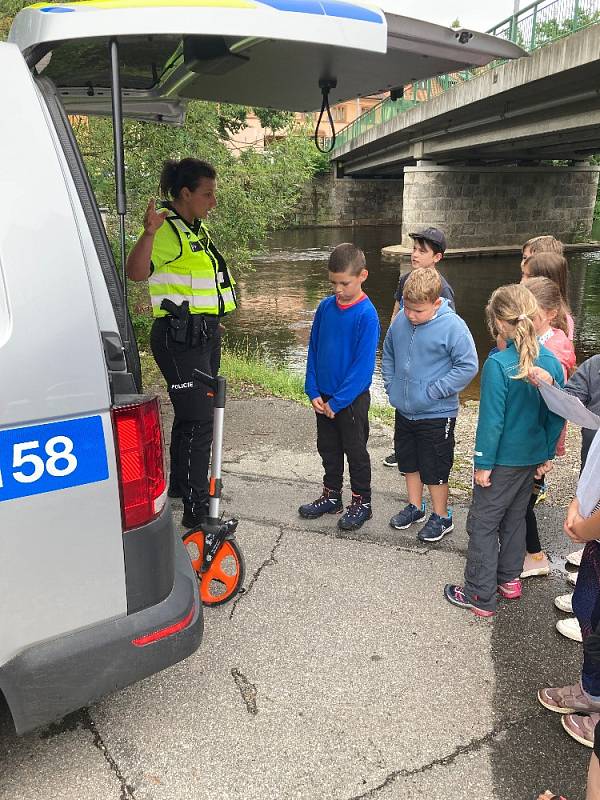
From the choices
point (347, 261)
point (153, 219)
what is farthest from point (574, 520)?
point (153, 219)

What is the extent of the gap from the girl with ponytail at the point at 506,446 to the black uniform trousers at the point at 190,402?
4.52ft

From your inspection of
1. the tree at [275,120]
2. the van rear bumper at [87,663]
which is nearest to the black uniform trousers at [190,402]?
the van rear bumper at [87,663]

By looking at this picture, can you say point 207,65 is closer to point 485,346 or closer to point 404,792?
point 404,792

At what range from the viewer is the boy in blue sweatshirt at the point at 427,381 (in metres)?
3.38

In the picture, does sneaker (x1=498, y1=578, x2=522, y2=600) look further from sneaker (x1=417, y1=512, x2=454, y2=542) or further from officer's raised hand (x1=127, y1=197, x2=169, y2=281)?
officer's raised hand (x1=127, y1=197, x2=169, y2=281)

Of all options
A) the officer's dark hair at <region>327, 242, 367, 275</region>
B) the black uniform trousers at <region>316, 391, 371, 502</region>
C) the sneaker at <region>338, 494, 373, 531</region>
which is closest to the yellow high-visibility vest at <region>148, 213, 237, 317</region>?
the officer's dark hair at <region>327, 242, 367, 275</region>

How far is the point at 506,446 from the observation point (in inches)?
109

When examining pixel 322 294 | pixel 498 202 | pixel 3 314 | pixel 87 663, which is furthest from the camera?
pixel 498 202

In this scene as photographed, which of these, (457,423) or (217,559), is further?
(457,423)

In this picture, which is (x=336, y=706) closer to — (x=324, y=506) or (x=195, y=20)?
(x=324, y=506)

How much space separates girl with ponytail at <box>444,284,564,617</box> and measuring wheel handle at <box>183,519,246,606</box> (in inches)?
39.2

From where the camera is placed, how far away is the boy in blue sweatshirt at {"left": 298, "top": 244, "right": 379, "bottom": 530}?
A: 11.4 ft

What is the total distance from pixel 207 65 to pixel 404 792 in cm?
279

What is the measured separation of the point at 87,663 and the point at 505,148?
25.6m
